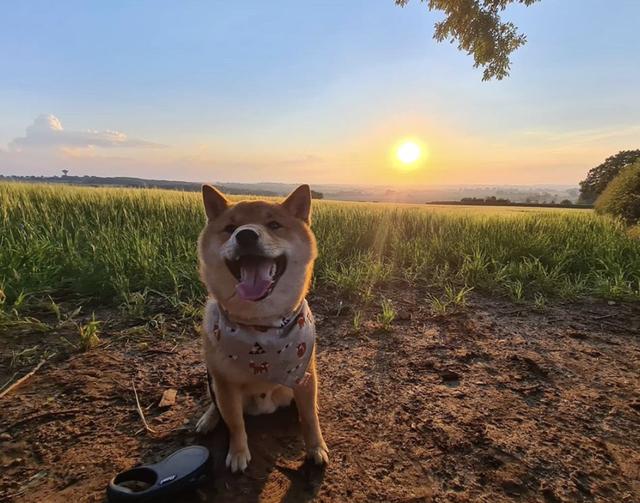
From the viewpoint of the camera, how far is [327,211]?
9039mm

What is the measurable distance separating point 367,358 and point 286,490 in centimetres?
153

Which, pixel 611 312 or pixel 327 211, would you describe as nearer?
pixel 611 312

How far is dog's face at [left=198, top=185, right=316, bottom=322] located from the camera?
2008 millimetres

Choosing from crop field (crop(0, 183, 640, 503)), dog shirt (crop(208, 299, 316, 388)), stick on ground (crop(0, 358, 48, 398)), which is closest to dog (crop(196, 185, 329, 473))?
dog shirt (crop(208, 299, 316, 388))

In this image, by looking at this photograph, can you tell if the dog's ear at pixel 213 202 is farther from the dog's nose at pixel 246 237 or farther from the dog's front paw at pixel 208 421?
the dog's front paw at pixel 208 421

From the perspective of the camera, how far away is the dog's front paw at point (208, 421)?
2396 mm

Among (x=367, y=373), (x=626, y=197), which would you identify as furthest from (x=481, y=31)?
(x=367, y=373)

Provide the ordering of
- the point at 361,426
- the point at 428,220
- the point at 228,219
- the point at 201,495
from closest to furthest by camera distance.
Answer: the point at 201,495, the point at 228,219, the point at 361,426, the point at 428,220

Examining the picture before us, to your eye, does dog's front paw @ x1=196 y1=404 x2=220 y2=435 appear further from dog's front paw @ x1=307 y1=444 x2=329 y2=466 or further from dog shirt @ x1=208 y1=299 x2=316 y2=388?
dog's front paw @ x1=307 y1=444 x2=329 y2=466

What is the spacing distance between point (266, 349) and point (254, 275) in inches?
15.5

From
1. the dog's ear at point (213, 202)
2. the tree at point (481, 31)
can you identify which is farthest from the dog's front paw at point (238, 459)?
the tree at point (481, 31)

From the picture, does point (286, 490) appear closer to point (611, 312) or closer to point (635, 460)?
point (635, 460)

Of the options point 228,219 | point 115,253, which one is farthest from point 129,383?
point 115,253

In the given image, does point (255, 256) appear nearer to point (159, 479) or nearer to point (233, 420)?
point (233, 420)
